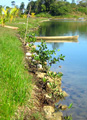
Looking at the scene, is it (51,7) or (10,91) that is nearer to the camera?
(10,91)

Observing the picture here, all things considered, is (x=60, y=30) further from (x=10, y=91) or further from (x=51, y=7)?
(x=51, y=7)

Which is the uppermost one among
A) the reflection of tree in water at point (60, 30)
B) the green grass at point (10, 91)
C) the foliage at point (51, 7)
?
the foliage at point (51, 7)

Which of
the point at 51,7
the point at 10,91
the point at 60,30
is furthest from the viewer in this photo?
the point at 51,7

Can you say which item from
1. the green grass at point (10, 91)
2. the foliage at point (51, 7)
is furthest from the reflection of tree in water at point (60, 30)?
the foliage at point (51, 7)

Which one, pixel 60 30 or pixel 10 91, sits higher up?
pixel 10 91

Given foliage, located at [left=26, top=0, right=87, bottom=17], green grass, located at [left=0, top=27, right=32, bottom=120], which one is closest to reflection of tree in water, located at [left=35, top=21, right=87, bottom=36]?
green grass, located at [left=0, top=27, right=32, bottom=120]

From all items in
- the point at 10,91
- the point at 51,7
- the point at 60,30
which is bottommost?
the point at 60,30

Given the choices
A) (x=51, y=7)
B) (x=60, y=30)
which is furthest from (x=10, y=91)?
(x=51, y=7)

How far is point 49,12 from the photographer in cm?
7838

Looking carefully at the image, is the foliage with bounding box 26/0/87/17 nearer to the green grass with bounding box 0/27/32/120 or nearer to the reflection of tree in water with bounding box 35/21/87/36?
the reflection of tree in water with bounding box 35/21/87/36

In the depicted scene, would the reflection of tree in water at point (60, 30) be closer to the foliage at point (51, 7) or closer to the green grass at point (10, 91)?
the green grass at point (10, 91)

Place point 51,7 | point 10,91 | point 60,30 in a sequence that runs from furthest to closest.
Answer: point 51,7 → point 60,30 → point 10,91

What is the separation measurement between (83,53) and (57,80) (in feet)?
22.6

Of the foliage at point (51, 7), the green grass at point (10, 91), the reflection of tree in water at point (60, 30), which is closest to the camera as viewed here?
the green grass at point (10, 91)
